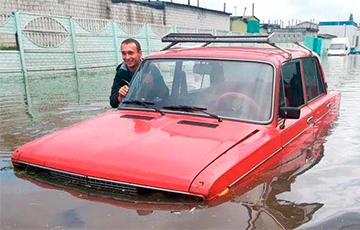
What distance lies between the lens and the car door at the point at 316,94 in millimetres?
4785

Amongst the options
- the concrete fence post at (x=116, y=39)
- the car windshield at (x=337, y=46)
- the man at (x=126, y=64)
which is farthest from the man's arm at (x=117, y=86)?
the car windshield at (x=337, y=46)

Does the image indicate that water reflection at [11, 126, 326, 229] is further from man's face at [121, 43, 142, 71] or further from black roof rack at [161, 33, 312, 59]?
man's face at [121, 43, 142, 71]

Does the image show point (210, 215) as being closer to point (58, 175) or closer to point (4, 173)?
point (58, 175)

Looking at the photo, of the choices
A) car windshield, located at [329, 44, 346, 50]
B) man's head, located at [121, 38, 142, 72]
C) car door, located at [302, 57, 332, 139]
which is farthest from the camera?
car windshield, located at [329, 44, 346, 50]

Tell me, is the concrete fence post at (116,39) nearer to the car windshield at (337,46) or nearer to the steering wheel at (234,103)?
the steering wheel at (234,103)

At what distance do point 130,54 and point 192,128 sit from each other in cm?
215

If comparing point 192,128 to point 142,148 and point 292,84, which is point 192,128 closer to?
point 142,148

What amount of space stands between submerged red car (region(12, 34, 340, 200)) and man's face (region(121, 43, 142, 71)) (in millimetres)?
531

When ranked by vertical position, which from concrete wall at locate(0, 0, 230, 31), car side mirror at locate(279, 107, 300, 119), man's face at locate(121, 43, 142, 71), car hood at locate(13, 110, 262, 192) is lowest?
car hood at locate(13, 110, 262, 192)

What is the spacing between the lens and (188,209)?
8.35ft

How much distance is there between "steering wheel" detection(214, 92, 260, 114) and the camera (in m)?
3.60

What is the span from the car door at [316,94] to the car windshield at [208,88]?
1.25m

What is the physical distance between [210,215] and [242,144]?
74 cm

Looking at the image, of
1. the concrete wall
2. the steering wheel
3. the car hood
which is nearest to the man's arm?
the car hood
